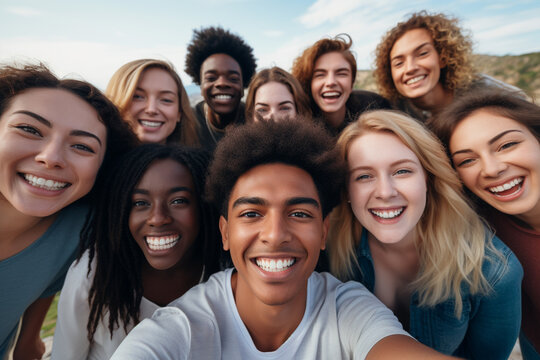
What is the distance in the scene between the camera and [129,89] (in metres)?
3.96

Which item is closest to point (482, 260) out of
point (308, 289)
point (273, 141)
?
point (308, 289)

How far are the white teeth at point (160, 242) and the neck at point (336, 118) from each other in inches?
132

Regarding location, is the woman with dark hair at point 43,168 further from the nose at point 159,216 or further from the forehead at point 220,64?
the forehead at point 220,64

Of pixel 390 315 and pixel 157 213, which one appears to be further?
pixel 157 213

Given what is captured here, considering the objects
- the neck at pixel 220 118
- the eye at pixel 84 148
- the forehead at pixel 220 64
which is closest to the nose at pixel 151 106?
the neck at pixel 220 118

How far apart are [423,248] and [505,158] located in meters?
1.03

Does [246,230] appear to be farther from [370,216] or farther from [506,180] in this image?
[506,180]

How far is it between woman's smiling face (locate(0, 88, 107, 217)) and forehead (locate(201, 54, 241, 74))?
2.93m

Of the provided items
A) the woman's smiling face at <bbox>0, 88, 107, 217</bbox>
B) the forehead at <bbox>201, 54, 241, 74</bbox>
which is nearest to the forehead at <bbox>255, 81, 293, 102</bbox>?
the forehead at <bbox>201, 54, 241, 74</bbox>

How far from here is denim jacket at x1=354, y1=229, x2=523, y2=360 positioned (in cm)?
240

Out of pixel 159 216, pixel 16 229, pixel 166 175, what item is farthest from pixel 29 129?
pixel 159 216

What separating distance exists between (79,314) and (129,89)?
2.83 m

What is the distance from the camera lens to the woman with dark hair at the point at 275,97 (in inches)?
166

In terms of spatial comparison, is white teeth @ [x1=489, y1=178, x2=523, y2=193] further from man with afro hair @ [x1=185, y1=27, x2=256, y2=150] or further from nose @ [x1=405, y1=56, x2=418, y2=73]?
man with afro hair @ [x1=185, y1=27, x2=256, y2=150]
